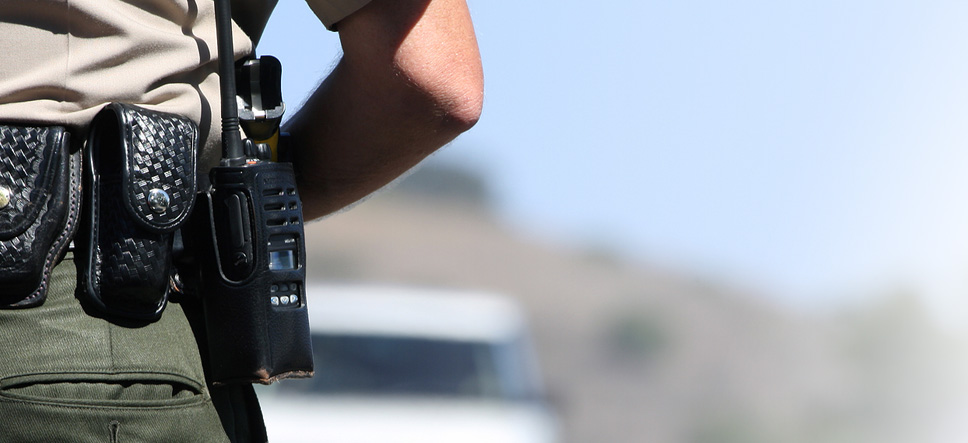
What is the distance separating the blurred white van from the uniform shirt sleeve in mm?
6421

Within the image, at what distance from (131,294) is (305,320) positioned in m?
0.23

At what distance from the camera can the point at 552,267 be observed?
45156 mm

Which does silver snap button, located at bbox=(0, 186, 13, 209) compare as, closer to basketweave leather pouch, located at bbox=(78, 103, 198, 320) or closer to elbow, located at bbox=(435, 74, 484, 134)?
basketweave leather pouch, located at bbox=(78, 103, 198, 320)

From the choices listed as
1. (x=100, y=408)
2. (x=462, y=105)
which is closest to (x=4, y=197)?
(x=100, y=408)

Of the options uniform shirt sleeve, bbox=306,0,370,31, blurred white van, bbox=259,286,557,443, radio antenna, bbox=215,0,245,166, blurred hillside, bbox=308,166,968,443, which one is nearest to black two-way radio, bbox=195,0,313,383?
radio antenna, bbox=215,0,245,166

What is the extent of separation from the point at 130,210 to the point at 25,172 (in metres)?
0.13

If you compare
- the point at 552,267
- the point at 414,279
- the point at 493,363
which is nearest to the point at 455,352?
the point at 493,363

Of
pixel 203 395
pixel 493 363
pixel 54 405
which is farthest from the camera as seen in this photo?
pixel 493 363

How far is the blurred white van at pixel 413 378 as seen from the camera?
320 inches

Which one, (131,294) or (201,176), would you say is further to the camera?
(201,176)

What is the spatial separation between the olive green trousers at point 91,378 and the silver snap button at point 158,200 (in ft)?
0.39

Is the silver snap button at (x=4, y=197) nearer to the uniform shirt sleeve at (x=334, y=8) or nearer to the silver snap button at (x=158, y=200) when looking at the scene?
the silver snap button at (x=158, y=200)

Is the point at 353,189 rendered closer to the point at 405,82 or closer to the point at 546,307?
the point at 405,82

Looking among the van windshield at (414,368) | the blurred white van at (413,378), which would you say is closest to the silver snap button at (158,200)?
the blurred white van at (413,378)
